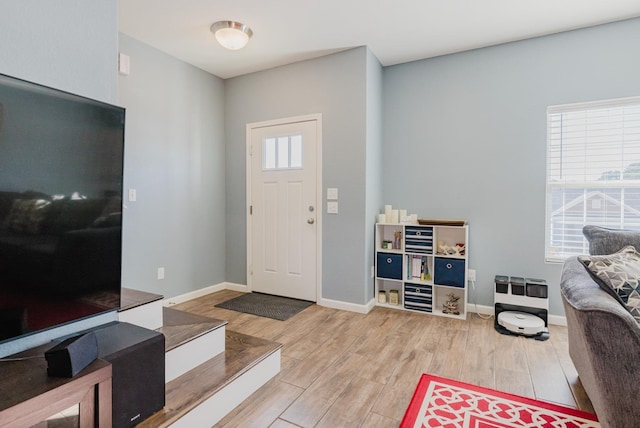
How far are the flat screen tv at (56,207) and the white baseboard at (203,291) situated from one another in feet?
7.03

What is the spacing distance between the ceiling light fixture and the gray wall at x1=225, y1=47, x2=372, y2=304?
82cm

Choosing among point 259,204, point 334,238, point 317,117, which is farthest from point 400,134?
point 259,204

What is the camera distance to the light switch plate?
3.43m

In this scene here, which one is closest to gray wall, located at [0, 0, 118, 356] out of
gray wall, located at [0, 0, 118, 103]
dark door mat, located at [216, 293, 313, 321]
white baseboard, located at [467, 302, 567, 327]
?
gray wall, located at [0, 0, 118, 103]

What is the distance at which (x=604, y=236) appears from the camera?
2051 millimetres

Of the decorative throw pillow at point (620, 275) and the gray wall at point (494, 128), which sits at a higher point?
the gray wall at point (494, 128)

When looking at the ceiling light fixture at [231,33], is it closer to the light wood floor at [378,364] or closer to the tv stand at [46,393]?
the light wood floor at [378,364]

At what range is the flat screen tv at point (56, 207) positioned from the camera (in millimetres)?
1115

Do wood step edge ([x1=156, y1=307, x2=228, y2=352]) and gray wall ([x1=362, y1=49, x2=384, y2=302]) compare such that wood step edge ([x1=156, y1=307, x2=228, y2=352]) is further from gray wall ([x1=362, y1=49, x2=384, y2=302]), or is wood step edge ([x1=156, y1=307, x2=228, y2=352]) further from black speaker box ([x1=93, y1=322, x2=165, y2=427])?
gray wall ([x1=362, y1=49, x2=384, y2=302])

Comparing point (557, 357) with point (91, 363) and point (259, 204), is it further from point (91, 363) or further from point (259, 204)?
point (259, 204)

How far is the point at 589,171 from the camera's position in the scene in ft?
9.56

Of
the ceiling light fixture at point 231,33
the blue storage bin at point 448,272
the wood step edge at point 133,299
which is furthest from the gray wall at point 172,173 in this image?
the blue storage bin at point 448,272

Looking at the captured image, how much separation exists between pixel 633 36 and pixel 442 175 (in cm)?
182

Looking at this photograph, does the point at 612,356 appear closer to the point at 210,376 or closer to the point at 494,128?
the point at 210,376
